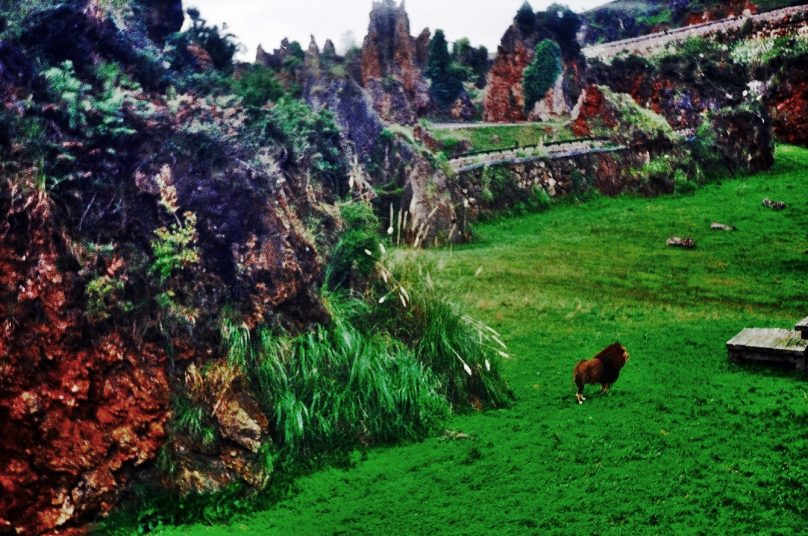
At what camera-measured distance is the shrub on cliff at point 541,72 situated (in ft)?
64.5

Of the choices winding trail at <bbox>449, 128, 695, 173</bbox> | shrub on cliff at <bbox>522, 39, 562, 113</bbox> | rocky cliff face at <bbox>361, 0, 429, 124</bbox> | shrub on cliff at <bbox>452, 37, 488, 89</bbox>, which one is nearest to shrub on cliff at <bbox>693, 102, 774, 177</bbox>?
winding trail at <bbox>449, 128, 695, 173</bbox>

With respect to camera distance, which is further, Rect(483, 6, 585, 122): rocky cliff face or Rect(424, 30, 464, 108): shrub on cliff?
Rect(424, 30, 464, 108): shrub on cliff

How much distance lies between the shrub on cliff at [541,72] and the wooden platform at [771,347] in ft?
45.4

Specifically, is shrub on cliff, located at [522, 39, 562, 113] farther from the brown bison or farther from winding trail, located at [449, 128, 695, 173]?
the brown bison

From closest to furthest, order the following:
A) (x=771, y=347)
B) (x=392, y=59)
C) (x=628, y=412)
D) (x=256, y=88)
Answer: (x=628, y=412) < (x=771, y=347) < (x=256, y=88) < (x=392, y=59)

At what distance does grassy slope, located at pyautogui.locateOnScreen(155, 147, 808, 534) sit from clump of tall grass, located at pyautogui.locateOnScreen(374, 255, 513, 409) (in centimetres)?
29

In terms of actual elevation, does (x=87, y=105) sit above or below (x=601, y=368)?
above

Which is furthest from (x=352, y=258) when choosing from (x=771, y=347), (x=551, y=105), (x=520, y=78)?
(x=520, y=78)

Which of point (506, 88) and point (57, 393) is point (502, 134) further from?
point (57, 393)

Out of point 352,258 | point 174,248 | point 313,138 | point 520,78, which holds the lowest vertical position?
point 352,258

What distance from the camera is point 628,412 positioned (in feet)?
20.4

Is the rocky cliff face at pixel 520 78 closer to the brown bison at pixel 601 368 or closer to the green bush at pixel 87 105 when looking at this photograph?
the brown bison at pixel 601 368

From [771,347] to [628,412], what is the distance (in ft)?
5.21

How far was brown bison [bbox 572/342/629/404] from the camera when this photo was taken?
641 centimetres
